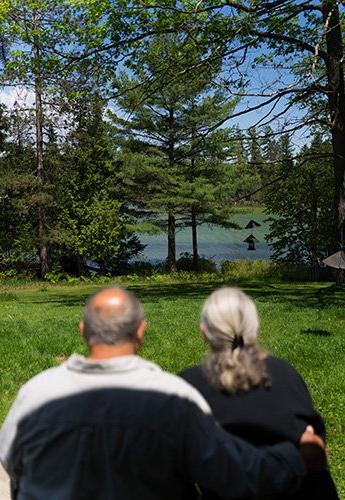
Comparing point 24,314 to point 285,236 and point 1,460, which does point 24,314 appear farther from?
point 285,236

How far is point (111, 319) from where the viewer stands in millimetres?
2324

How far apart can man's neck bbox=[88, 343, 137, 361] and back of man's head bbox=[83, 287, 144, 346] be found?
0.05ft

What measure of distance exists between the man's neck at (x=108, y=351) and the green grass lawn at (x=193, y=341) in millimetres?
2943

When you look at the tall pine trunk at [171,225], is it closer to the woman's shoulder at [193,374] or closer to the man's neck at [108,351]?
the woman's shoulder at [193,374]

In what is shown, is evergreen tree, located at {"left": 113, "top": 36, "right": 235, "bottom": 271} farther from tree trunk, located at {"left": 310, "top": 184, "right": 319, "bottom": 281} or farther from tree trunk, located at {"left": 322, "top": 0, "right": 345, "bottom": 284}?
tree trunk, located at {"left": 322, "top": 0, "right": 345, "bottom": 284}

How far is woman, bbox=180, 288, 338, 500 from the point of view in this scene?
2.47m

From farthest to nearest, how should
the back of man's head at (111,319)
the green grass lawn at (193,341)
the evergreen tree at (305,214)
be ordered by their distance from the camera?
the evergreen tree at (305,214) → the green grass lawn at (193,341) → the back of man's head at (111,319)

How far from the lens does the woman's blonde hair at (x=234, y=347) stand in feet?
8.27

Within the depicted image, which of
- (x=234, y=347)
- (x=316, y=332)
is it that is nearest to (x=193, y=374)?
(x=234, y=347)

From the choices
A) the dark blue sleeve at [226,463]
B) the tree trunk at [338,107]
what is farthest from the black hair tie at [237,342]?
the tree trunk at [338,107]

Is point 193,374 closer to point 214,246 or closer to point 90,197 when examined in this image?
point 90,197

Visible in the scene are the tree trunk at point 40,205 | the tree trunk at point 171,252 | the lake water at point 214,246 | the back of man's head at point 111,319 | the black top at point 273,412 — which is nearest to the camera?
the back of man's head at point 111,319

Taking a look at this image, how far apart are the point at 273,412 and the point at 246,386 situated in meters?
0.16

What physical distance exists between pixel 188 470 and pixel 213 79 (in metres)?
13.9
